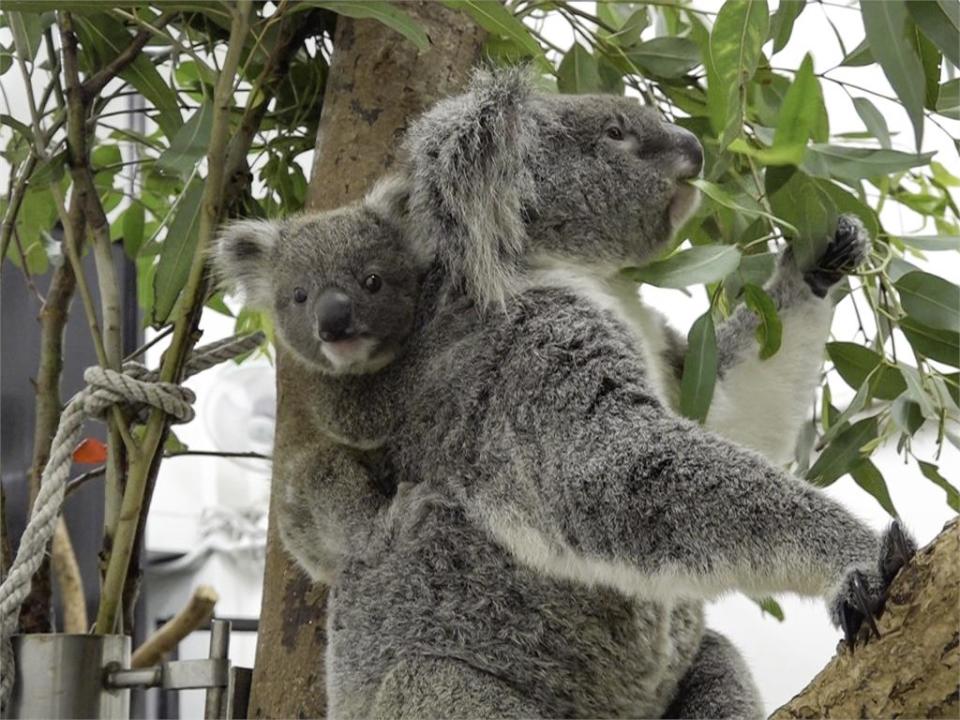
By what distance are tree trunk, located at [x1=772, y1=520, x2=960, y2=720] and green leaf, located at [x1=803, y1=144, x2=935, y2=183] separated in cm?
70

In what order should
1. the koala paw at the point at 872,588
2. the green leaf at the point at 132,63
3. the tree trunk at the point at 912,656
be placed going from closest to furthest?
1. the tree trunk at the point at 912,656
2. the koala paw at the point at 872,588
3. the green leaf at the point at 132,63

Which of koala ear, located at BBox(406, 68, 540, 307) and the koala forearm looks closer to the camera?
koala ear, located at BBox(406, 68, 540, 307)

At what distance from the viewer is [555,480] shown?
1639mm

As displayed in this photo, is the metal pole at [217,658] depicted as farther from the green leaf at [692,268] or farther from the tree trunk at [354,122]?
the green leaf at [692,268]

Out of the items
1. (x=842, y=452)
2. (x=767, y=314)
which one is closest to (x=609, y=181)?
(x=767, y=314)

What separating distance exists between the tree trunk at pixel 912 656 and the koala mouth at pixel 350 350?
851 millimetres

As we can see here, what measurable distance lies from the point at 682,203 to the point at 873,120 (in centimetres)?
33

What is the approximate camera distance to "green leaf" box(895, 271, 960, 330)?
71.2 inches

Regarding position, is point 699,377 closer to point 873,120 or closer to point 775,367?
point 775,367

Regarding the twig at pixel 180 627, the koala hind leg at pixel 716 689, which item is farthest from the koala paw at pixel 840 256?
the twig at pixel 180 627

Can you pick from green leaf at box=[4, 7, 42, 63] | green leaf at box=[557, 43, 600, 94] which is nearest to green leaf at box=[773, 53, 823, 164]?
green leaf at box=[557, 43, 600, 94]

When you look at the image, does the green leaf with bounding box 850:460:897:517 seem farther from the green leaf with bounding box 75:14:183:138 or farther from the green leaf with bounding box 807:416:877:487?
the green leaf with bounding box 75:14:183:138

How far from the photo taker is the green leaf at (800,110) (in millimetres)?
1569

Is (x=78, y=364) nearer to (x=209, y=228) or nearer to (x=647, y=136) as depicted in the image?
(x=209, y=228)
